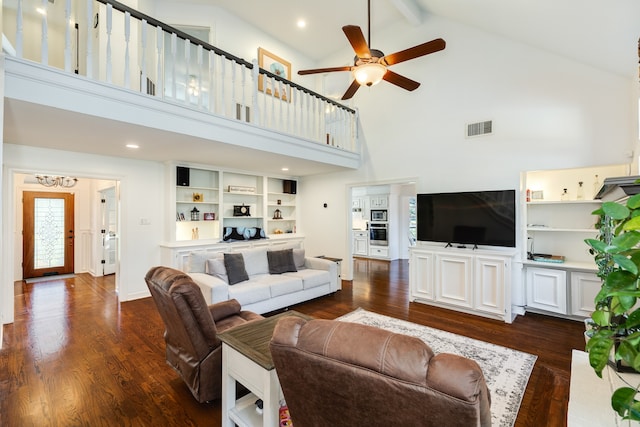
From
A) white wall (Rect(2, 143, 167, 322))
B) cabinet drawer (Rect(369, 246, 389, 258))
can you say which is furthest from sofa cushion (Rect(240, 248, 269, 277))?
cabinet drawer (Rect(369, 246, 389, 258))

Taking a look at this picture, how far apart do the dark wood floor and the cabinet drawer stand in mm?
3560

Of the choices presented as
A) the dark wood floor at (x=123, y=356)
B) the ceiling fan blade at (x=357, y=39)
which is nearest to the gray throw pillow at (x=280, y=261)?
the dark wood floor at (x=123, y=356)

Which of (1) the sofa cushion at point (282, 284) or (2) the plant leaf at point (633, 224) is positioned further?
(1) the sofa cushion at point (282, 284)

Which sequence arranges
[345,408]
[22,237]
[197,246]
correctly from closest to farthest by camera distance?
1. [345,408]
2. [197,246]
3. [22,237]

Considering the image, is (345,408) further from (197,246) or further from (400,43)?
(400,43)

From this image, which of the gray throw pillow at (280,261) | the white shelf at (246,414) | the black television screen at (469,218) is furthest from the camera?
the gray throw pillow at (280,261)

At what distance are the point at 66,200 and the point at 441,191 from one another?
8099 millimetres

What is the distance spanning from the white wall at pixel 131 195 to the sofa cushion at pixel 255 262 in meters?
1.83

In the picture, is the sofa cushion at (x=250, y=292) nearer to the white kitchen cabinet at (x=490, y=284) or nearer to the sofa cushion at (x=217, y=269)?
the sofa cushion at (x=217, y=269)

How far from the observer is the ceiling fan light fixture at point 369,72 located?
2.87 meters

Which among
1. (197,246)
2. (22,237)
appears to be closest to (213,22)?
(197,246)

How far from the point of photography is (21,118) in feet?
9.24

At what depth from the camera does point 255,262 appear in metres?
4.52

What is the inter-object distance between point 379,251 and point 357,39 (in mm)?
6955
